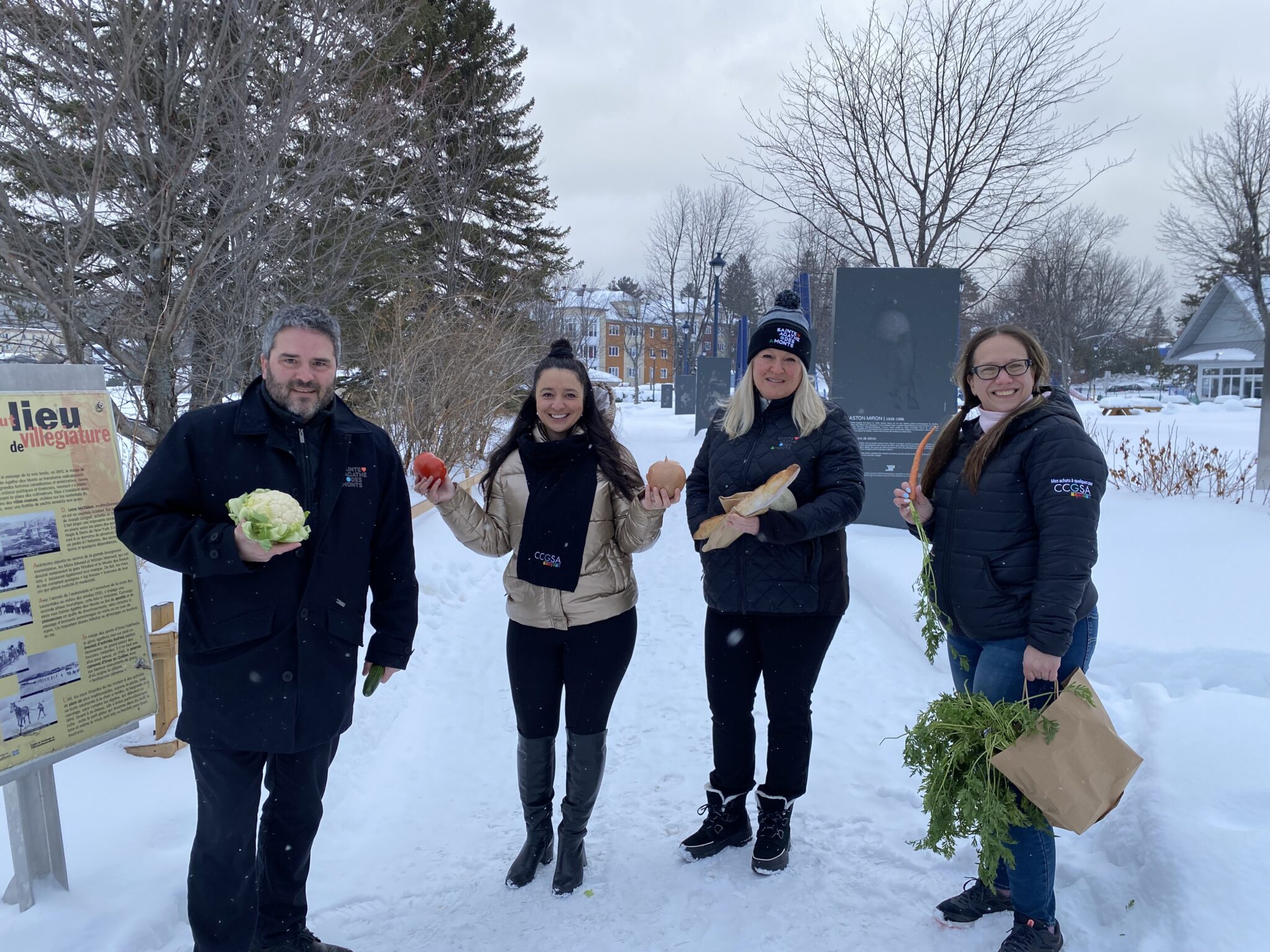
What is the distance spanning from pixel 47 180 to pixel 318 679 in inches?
197

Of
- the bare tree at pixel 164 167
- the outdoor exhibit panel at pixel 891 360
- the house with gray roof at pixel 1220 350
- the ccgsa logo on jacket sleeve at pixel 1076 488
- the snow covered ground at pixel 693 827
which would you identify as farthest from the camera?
the house with gray roof at pixel 1220 350

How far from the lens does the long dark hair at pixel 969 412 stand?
8.41 feet

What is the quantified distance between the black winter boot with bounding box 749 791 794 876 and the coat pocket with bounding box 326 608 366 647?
1.85 m

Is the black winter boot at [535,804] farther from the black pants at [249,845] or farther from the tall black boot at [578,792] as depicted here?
the black pants at [249,845]

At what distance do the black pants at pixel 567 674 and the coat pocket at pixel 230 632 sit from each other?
1.01 meters

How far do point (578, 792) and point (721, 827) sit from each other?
704mm

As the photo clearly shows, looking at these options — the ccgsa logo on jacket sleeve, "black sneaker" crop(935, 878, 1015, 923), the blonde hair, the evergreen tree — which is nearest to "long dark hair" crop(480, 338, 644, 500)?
the blonde hair

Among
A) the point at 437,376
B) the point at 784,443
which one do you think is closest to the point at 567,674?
the point at 784,443

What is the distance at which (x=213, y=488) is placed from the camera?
2346 millimetres

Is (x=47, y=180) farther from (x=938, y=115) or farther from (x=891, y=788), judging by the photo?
(x=938, y=115)

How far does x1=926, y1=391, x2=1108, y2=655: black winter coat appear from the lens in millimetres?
2344

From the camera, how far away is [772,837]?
3145mm

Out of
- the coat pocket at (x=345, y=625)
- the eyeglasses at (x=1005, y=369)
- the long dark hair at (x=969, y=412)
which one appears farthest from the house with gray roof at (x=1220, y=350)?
the coat pocket at (x=345, y=625)

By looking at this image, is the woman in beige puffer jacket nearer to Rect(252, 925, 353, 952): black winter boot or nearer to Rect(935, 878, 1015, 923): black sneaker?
Rect(252, 925, 353, 952): black winter boot
